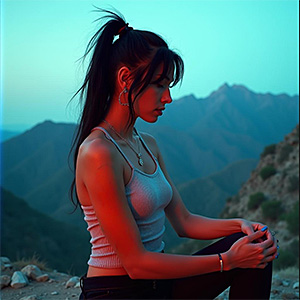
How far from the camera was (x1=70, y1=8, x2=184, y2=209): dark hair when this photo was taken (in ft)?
5.98

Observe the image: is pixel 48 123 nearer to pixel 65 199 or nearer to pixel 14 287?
pixel 65 199

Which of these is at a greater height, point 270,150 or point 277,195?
point 270,150

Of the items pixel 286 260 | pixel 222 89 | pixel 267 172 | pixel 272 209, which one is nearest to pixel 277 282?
pixel 286 260

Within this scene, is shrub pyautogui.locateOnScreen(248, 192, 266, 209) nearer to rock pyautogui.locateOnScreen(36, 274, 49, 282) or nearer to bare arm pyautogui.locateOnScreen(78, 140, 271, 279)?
rock pyautogui.locateOnScreen(36, 274, 49, 282)

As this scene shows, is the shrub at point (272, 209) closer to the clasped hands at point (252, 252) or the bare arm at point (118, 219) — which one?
the clasped hands at point (252, 252)

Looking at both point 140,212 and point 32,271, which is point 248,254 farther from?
point 32,271

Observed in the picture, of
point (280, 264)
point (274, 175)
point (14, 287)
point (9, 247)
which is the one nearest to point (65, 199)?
point (9, 247)

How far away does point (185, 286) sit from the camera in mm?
1951

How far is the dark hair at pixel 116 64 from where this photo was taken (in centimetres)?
182

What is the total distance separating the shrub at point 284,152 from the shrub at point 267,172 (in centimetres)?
47

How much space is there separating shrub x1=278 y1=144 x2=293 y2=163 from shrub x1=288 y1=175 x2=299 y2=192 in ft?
6.24

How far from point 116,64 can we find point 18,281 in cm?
240

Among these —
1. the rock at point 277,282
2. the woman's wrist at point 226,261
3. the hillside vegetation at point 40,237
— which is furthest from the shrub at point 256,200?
the woman's wrist at point 226,261

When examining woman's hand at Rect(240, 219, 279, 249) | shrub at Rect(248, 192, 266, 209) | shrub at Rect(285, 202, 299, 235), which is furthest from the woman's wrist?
shrub at Rect(248, 192, 266, 209)
